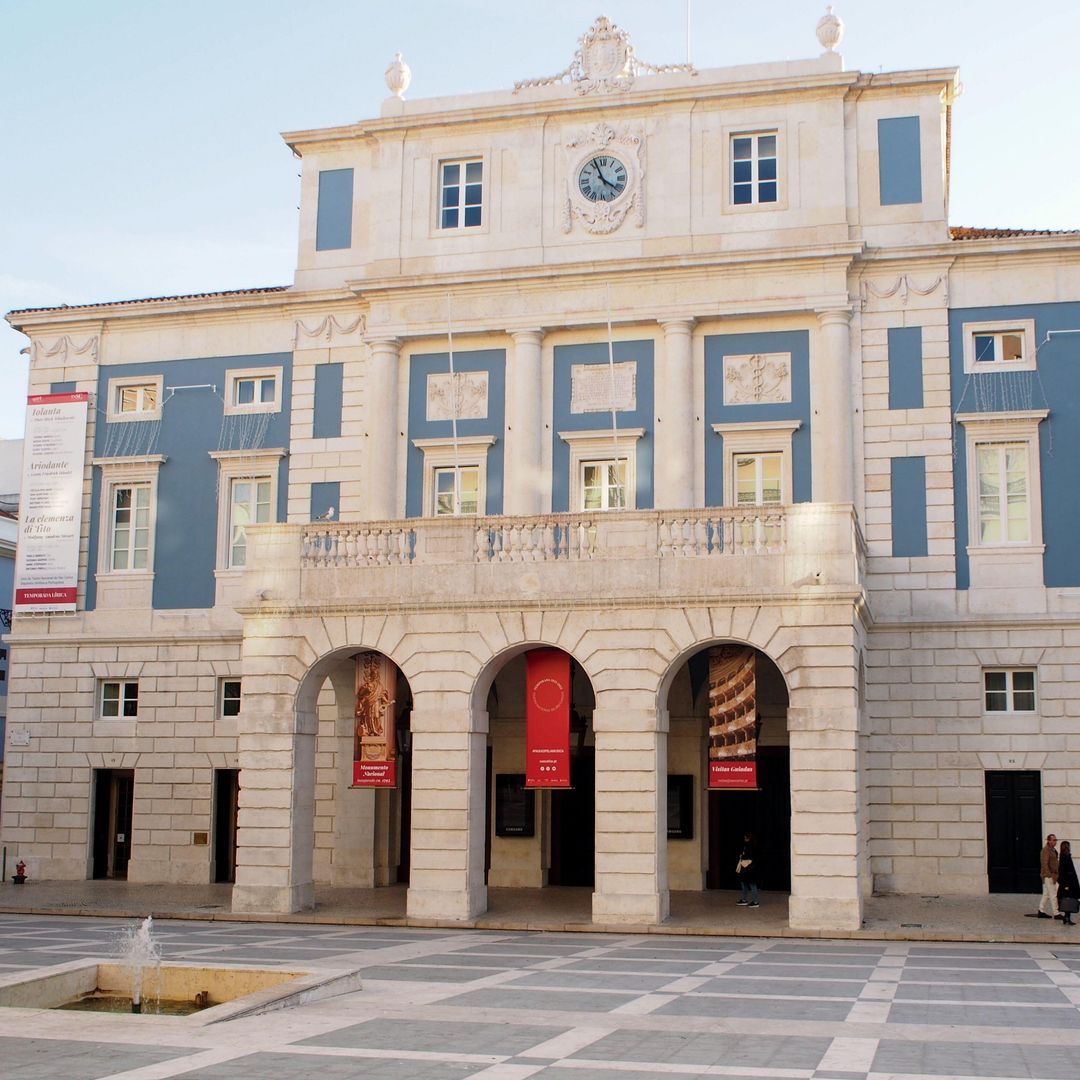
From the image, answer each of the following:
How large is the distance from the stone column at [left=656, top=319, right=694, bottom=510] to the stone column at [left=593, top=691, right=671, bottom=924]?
686 centimetres

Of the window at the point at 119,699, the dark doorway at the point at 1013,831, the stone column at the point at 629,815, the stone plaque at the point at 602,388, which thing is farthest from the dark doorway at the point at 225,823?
the dark doorway at the point at 1013,831

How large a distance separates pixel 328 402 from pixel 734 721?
1332 cm

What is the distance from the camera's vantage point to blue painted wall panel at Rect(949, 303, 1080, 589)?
98.2 ft

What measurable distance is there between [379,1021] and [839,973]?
7333 mm

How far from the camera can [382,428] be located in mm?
33188

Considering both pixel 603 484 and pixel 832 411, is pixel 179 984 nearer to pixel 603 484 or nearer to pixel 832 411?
pixel 603 484

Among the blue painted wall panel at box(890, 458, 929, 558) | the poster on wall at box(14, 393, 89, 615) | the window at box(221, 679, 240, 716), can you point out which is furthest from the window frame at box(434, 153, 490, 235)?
the window at box(221, 679, 240, 716)

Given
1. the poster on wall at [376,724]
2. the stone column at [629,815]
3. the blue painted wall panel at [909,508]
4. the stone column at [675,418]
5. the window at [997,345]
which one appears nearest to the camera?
the stone column at [629,815]

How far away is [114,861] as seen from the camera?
115 ft

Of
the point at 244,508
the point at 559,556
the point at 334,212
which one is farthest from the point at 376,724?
the point at 334,212

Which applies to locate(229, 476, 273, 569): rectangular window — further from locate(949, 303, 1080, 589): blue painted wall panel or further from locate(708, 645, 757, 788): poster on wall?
locate(949, 303, 1080, 589): blue painted wall panel

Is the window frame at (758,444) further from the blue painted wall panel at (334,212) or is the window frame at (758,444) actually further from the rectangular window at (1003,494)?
the blue painted wall panel at (334,212)

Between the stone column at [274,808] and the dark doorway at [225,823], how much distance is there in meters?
6.80

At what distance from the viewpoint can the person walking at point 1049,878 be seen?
26.2 m
